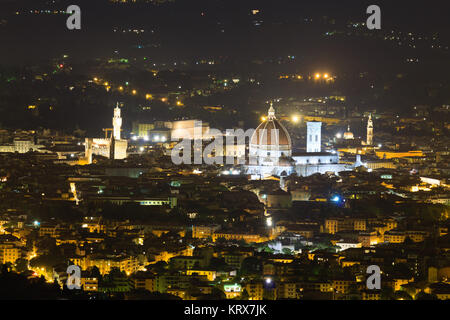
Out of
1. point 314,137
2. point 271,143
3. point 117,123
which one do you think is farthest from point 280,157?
point 117,123

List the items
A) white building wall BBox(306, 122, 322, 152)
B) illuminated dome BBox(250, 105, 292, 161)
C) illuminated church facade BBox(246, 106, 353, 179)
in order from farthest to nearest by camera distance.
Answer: white building wall BBox(306, 122, 322, 152), illuminated dome BBox(250, 105, 292, 161), illuminated church facade BBox(246, 106, 353, 179)

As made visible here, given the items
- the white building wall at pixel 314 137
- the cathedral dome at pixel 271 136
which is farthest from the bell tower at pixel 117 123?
the white building wall at pixel 314 137

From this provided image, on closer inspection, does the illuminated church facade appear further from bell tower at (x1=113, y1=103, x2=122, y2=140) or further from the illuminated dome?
bell tower at (x1=113, y1=103, x2=122, y2=140)

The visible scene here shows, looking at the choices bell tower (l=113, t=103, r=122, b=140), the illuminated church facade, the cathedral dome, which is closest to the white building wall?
the illuminated church facade

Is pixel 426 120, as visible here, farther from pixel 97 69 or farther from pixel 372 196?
pixel 372 196

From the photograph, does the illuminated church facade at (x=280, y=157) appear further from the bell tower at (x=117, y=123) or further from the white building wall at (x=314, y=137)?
the bell tower at (x=117, y=123)

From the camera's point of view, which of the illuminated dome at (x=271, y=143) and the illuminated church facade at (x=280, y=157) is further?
the illuminated dome at (x=271, y=143)

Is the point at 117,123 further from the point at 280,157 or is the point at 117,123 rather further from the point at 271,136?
the point at 280,157

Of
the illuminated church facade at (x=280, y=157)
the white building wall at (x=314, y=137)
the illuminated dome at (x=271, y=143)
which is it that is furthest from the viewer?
the white building wall at (x=314, y=137)
